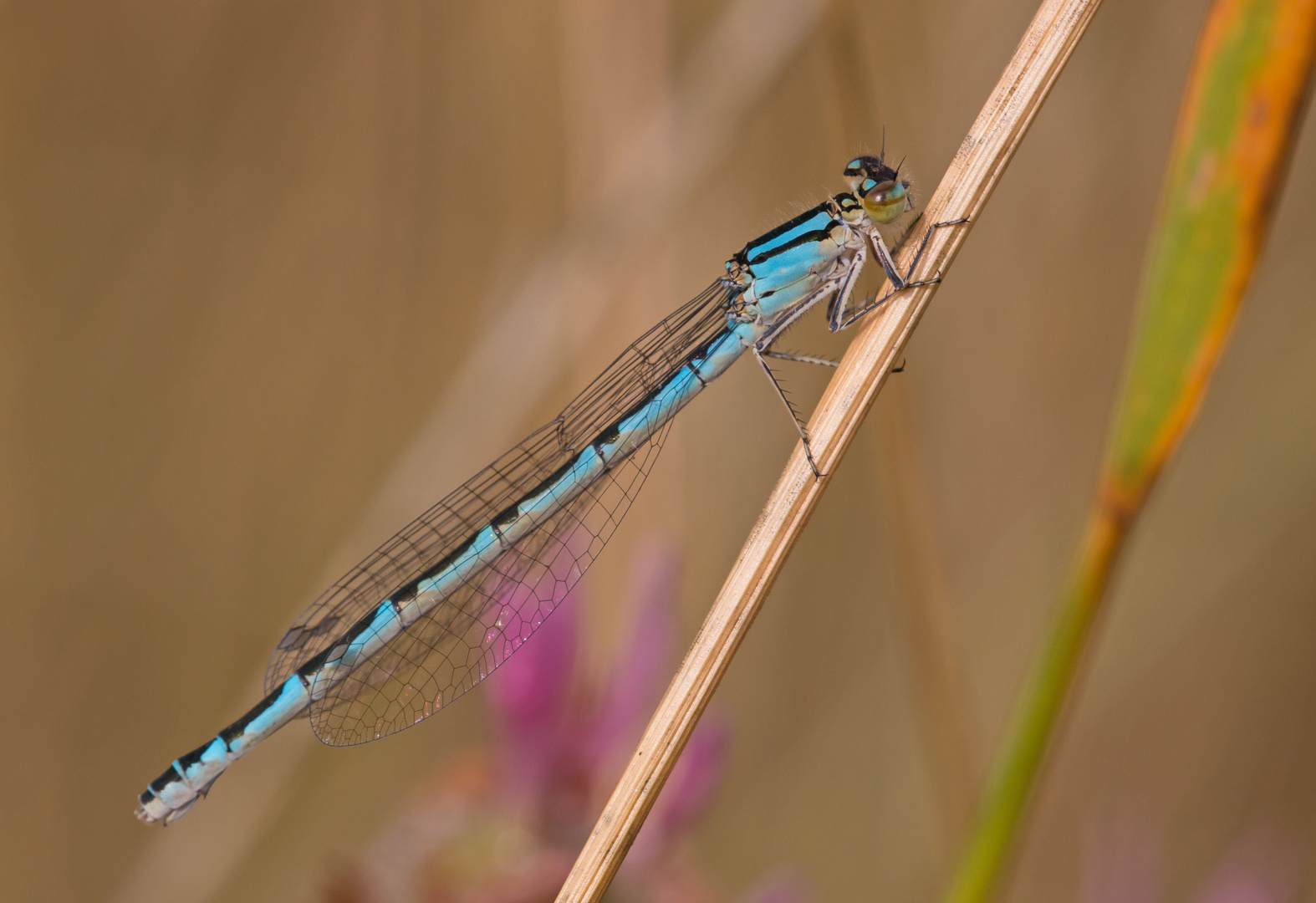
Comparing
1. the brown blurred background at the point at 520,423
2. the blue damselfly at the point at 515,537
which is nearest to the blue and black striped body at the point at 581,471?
the blue damselfly at the point at 515,537

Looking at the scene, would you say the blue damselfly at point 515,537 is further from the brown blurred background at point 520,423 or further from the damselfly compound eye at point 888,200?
the brown blurred background at point 520,423

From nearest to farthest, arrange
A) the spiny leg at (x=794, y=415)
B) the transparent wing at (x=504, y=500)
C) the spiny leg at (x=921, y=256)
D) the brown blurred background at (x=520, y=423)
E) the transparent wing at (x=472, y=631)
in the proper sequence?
the spiny leg at (x=794, y=415), the spiny leg at (x=921, y=256), the transparent wing at (x=472, y=631), the transparent wing at (x=504, y=500), the brown blurred background at (x=520, y=423)

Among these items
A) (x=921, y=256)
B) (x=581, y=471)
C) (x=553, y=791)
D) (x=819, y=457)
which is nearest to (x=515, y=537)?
(x=581, y=471)

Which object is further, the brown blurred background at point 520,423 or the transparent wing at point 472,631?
the brown blurred background at point 520,423

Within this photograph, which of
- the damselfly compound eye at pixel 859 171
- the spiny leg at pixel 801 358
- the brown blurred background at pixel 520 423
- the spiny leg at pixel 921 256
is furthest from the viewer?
the brown blurred background at pixel 520 423

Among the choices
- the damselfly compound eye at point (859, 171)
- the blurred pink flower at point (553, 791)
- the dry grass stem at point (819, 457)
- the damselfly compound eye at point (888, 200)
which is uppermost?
the damselfly compound eye at point (859, 171)

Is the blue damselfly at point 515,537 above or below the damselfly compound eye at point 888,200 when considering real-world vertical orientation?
below

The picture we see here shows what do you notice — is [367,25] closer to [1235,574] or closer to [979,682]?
[979,682]
